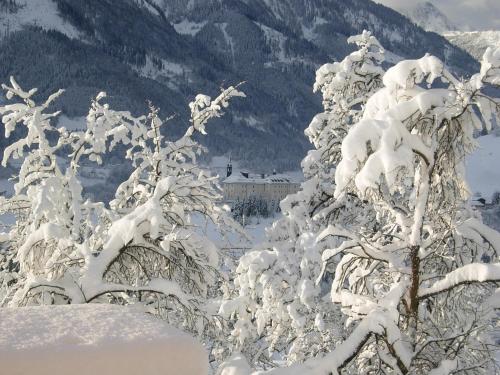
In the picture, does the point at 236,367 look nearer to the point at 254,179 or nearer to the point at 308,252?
the point at 308,252

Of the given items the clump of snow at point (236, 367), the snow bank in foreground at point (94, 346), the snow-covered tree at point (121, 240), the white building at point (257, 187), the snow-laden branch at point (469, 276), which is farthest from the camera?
the white building at point (257, 187)

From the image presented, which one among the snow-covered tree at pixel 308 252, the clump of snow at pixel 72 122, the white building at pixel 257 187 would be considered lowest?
the white building at pixel 257 187

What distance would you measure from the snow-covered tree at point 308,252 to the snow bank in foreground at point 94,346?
757 cm

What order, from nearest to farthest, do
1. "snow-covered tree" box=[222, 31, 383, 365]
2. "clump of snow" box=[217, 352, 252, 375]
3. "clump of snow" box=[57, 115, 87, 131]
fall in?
1. "clump of snow" box=[217, 352, 252, 375]
2. "snow-covered tree" box=[222, 31, 383, 365]
3. "clump of snow" box=[57, 115, 87, 131]

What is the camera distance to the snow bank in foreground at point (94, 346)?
1.79 meters

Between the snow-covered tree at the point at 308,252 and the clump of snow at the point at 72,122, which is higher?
the snow-covered tree at the point at 308,252

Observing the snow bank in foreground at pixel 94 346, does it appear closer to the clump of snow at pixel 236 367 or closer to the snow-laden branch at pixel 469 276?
the clump of snow at pixel 236 367

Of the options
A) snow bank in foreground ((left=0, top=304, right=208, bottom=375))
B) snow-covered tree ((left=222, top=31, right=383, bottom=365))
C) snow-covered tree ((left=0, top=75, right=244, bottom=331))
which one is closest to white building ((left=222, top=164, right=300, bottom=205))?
snow-covered tree ((left=222, top=31, right=383, bottom=365))

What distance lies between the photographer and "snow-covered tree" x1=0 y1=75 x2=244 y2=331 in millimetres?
6723

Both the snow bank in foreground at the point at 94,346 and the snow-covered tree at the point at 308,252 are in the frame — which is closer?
the snow bank in foreground at the point at 94,346

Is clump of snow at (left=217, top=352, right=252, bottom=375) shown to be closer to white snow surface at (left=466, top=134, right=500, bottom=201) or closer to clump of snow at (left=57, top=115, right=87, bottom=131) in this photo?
white snow surface at (left=466, top=134, right=500, bottom=201)

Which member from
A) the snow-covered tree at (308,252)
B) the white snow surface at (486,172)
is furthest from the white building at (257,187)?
the snow-covered tree at (308,252)

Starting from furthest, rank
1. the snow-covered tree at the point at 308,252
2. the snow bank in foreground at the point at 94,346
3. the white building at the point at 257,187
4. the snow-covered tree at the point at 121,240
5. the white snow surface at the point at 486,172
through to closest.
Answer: the white snow surface at the point at 486,172 < the white building at the point at 257,187 < the snow-covered tree at the point at 308,252 < the snow-covered tree at the point at 121,240 < the snow bank in foreground at the point at 94,346

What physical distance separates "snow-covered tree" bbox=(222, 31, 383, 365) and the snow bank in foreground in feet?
24.8
